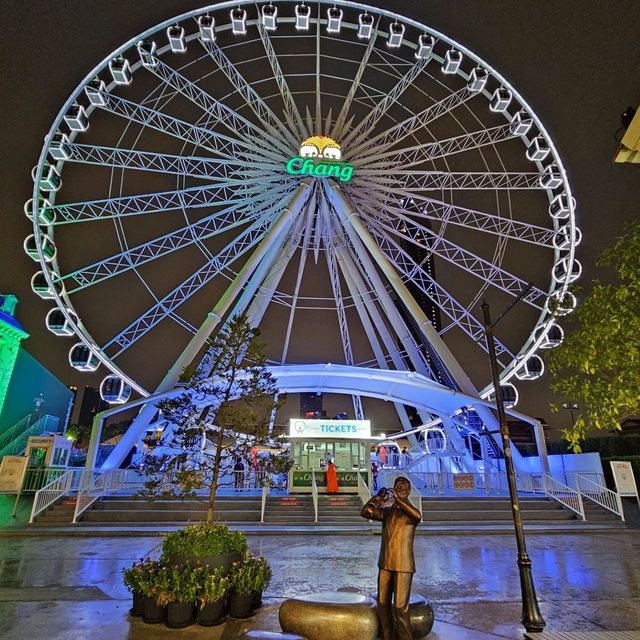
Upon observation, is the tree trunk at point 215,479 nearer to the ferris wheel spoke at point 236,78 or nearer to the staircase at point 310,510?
the staircase at point 310,510

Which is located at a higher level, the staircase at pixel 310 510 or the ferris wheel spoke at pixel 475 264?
the ferris wheel spoke at pixel 475 264

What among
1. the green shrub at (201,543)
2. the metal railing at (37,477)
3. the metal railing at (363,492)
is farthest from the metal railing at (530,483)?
the metal railing at (37,477)

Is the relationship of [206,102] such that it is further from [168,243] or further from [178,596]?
[178,596]

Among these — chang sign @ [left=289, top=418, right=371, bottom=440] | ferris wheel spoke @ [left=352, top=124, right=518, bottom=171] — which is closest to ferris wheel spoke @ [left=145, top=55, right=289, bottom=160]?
ferris wheel spoke @ [left=352, top=124, right=518, bottom=171]

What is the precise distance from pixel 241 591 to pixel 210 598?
0.47 m

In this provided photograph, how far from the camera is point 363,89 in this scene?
2233 centimetres

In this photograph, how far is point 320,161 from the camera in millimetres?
20562

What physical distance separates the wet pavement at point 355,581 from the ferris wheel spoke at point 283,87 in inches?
680

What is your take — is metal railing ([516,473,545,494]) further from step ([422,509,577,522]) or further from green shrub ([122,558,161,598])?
green shrub ([122,558,161,598])

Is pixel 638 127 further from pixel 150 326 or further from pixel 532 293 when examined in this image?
pixel 150 326

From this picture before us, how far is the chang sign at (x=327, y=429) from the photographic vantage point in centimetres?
2241

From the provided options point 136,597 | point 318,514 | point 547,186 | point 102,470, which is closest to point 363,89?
point 547,186

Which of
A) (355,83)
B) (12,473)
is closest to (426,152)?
(355,83)

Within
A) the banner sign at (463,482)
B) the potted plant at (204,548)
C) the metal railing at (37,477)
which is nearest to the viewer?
the potted plant at (204,548)
